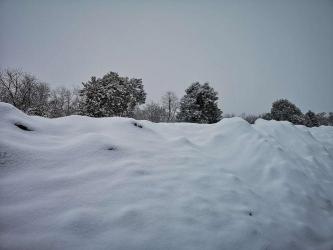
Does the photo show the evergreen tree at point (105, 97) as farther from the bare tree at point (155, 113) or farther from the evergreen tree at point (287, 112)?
the bare tree at point (155, 113)

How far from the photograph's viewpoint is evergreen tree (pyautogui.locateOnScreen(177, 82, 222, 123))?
23.8m

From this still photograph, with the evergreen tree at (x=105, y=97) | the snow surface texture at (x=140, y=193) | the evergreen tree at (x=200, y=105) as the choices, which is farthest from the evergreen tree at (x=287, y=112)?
the snow surface texture at (x=140, y=193)

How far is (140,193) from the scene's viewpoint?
2.97m

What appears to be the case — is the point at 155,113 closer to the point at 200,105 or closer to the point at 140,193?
the point at 200,105

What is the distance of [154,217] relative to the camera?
2650 millimetres

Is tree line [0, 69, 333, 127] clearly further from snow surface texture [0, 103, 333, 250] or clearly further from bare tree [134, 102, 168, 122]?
bare tree [134, 102, 168, 122]

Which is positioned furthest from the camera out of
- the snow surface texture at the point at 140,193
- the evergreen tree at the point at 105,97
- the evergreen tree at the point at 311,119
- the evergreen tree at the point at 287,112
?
the evergreen tree at the point at 311,119

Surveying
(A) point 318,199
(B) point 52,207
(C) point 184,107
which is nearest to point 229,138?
(A) point 318,199

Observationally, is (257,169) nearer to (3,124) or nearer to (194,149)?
(194,149)

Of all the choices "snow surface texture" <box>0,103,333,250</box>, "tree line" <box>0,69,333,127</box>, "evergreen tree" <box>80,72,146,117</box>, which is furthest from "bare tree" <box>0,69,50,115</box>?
"snow surface texture" <box>0,103,333,250</box>

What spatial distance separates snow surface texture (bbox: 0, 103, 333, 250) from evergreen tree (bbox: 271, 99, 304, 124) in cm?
2772

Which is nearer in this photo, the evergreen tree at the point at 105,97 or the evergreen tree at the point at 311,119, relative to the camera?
the evergreen tree at the point at 105,97

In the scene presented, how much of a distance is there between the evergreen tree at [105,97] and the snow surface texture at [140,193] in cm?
1657

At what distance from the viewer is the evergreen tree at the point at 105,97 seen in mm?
20453
